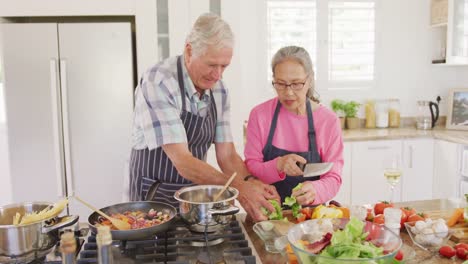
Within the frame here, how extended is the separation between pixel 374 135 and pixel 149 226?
8.89ft

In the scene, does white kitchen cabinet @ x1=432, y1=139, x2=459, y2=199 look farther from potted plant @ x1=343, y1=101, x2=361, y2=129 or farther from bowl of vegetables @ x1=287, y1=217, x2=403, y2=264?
bowl of vegetables @ x1=287, y1=217, x2=403, y2=264

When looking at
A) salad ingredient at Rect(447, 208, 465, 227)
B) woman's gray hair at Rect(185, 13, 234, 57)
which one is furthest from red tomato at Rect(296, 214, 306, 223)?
woman's gray hair at Rect(185, 13, 234, 57)

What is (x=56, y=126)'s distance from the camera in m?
2.98

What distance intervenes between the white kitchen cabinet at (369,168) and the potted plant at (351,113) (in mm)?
461

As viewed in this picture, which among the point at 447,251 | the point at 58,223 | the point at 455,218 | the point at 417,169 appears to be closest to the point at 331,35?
the point at 417,169

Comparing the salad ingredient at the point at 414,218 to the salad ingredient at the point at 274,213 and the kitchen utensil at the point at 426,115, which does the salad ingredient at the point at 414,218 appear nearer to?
the salad ingredient at the point at 274,213

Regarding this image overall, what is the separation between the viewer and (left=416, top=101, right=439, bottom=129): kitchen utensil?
4.01 meters

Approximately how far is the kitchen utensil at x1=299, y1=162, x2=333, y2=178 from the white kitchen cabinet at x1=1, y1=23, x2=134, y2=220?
1590 mm

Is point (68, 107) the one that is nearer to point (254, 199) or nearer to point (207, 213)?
point (254, 199)

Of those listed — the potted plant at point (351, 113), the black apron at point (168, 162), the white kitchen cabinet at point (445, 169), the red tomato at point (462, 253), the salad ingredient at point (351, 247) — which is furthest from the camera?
the potted plant at point (351, 113)

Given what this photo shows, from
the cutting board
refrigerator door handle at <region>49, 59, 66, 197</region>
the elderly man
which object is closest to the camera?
the cutting board

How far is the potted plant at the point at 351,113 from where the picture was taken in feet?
13.1

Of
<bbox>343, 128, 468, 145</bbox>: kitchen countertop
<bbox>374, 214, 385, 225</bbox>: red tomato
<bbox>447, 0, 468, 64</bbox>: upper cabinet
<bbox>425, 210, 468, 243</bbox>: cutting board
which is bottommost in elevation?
<bbox>425, 210, 468, 243</bbox>: cutting board

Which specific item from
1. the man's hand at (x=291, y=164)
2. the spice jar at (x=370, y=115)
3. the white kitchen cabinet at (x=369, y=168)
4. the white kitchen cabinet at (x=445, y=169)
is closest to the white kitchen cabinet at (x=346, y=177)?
the white kitchen cabinet at (x=369, y=168)
